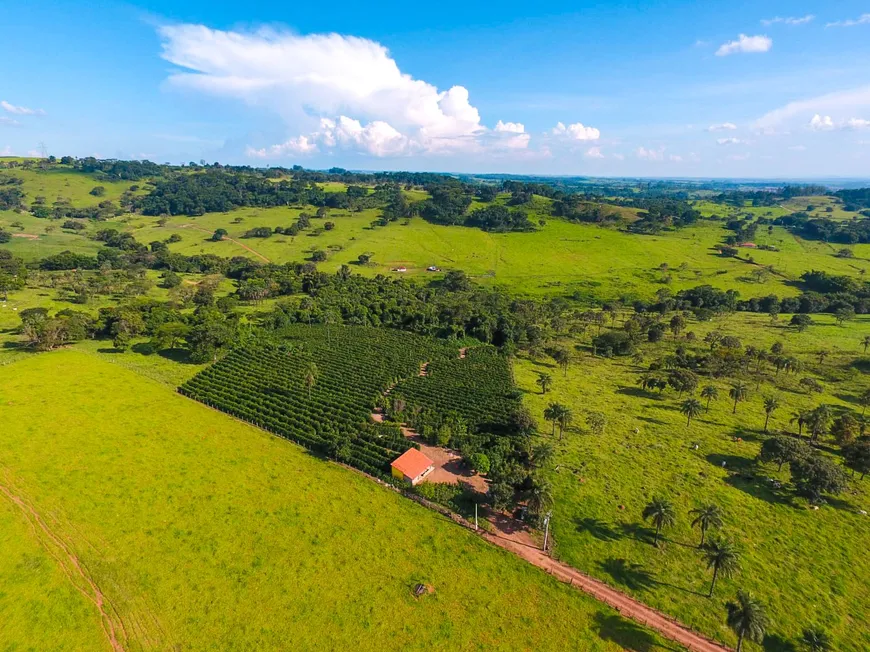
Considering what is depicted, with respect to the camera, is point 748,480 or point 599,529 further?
point 748,480

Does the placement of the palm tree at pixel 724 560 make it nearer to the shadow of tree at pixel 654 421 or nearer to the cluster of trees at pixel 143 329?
the shadow of tree at pixel 654 421

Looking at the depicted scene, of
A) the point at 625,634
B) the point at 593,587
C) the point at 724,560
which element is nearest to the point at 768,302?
the point at 724,560

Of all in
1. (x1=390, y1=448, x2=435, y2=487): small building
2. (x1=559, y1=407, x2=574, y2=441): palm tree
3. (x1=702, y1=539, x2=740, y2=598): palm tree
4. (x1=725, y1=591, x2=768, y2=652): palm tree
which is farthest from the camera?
(x1=559, y1=407, x2=574, y2=441): palm tree

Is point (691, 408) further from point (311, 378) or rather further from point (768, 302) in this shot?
point (768, 302)

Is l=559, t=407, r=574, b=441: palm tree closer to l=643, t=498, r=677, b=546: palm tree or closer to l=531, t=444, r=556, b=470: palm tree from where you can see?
l=531, t=444, r=556, b=470: palm tree

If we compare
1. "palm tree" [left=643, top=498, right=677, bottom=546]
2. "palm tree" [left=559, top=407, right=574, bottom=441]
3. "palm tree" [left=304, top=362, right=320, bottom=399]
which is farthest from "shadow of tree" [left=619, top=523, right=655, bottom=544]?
"palm tree" [left=304, top=362, right=320, bottom=399]

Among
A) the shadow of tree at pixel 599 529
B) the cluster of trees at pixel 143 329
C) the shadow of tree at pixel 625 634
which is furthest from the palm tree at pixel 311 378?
the shadow of tree at pixel 625 634
